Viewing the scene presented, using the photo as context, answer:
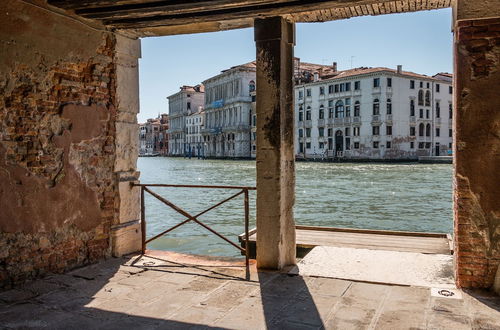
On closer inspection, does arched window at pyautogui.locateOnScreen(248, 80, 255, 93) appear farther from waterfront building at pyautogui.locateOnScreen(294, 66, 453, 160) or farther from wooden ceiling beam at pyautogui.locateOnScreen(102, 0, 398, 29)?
wooden ceiling beam at pyautogui.locateOnScreen(102, 0, 398, 29)

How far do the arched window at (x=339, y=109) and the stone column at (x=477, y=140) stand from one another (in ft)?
163

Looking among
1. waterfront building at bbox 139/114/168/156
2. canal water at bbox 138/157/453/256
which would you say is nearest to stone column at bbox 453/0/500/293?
canal water at bbox 138/157/453/256

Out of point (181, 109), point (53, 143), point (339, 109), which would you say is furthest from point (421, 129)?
point (53, 143)

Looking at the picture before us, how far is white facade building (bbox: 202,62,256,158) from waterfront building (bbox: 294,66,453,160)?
42.7ft

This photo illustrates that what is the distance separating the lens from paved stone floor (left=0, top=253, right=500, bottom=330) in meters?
3.20

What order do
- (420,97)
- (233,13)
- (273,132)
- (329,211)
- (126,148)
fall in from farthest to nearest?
(420,97), (329,211), (126,148), (273,132), (233,13)

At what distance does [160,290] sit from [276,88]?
2.22 metres

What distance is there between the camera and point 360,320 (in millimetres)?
3240

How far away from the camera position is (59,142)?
442 cm

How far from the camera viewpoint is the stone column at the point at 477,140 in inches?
147

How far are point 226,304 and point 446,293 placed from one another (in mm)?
1879

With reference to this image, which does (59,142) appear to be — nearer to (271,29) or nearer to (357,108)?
(271,29)

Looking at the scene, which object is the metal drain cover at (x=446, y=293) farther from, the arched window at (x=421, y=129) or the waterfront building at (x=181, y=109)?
the waterfront building at (x=181, y=109)

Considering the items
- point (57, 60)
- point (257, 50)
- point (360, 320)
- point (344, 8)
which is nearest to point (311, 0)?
point (344, 8)
